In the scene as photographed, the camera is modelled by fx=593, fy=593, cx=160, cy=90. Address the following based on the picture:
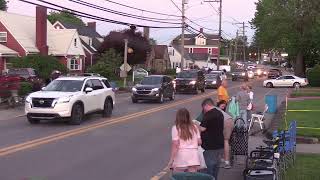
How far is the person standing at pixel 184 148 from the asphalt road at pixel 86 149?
9.44 feet

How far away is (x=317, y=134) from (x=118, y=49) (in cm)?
5111

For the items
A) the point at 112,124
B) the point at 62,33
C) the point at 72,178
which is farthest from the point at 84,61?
the point at 72,178

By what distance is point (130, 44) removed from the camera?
69500mm

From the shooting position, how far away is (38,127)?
19844mm

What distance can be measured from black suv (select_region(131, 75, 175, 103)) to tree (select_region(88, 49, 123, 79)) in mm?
21936

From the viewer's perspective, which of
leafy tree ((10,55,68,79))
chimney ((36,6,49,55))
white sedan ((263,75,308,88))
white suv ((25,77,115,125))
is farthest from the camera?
chimney ((36,6,49,55))

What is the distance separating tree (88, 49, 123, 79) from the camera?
188 ft

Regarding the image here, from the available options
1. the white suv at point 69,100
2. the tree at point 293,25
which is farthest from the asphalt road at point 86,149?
the tree at point 293,25

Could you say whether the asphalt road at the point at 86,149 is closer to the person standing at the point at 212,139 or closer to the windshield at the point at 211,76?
the person standing at the point at 212,139

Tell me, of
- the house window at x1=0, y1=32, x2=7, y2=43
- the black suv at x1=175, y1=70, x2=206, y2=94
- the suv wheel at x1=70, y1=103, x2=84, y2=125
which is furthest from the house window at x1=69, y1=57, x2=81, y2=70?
the suv wheel at x1=70, y1=103, x2=84, y2=125

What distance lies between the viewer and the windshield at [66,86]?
21.9 metres

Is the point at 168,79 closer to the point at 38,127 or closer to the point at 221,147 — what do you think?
the point at 38,127

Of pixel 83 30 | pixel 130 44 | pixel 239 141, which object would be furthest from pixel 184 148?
pixel 83 30

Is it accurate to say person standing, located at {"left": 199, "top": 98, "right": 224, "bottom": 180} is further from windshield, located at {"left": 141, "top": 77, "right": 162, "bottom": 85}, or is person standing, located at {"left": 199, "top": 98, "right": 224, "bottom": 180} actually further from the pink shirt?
windshield, located at {"left": 141, "top": 77, "right": 162, "bottom": 85}
